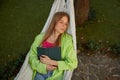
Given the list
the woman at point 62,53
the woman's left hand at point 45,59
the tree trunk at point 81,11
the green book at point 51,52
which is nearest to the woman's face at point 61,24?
the woman at point 62,53

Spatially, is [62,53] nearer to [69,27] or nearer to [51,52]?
[51,52]

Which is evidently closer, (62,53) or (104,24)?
(62,53)

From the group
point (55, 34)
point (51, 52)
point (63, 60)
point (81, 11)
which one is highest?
point (81, 11)

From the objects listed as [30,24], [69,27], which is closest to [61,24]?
[69,27]

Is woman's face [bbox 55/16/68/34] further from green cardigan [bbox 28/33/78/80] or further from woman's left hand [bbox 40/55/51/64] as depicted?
woman's left hand [bbox 40/55/51/64]

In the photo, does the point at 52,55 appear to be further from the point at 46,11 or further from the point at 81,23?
the point at 46,11

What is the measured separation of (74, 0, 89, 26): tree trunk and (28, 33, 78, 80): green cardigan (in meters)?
2.86

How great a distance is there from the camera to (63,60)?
13.4 ft

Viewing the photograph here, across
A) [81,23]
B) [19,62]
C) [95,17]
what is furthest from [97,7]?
[19,62]

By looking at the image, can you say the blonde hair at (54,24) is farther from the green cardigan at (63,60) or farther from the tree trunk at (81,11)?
the tree trunk at (81,11)

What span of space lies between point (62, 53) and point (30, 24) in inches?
131

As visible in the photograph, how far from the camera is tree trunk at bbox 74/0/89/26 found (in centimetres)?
686

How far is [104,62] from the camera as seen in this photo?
5.92 m

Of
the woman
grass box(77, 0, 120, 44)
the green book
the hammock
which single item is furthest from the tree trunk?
the green book
